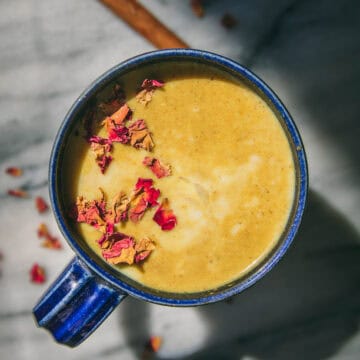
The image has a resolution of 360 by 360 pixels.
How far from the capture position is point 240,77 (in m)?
0.64

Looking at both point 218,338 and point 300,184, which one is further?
point 218,338

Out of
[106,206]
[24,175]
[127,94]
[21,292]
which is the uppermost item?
[127,94]

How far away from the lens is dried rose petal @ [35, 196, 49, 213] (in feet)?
2.67

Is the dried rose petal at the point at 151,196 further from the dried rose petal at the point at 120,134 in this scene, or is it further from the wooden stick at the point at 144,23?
the wooden stick at the point at 144,23

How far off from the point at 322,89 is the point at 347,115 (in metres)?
0.05

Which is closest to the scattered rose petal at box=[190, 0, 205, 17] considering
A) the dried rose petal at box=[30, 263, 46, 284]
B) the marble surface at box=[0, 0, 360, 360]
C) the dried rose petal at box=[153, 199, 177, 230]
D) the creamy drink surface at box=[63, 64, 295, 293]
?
the marble surface at box=[0, 0, 360, 360]

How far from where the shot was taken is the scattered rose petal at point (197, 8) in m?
0.80

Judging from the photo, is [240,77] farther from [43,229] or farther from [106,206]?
[43,229]

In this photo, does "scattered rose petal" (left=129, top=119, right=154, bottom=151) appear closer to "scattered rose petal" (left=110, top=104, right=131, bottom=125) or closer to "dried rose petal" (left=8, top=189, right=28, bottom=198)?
"scattered rose petal" (left=110, top=104, right=131, bottom=125)

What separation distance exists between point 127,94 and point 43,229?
0.27 metres

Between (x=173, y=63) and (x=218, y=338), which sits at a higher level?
(x=173, y=63)

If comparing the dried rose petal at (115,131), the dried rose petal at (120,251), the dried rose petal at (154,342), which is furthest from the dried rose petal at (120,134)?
the dried rose petal at (154,342)

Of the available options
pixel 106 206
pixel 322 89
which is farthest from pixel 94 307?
pixel 322 89

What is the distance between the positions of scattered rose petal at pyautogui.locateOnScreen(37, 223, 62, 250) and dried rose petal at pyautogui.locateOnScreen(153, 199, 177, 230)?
222mm
